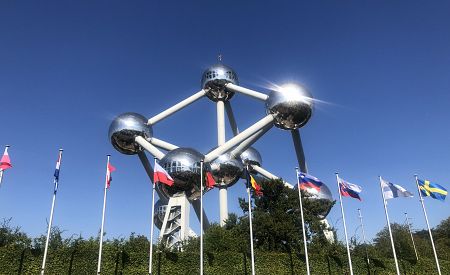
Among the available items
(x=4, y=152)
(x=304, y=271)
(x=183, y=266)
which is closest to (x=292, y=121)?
(x=304, y=271)

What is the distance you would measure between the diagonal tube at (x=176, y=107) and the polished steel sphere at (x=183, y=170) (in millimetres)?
8123

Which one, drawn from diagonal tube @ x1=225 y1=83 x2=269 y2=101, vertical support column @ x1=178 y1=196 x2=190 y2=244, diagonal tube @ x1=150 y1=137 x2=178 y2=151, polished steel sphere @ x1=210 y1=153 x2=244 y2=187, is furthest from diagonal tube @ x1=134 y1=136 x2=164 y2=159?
diagonal tube @ x1=225 y1=83 x2=269 y2=101

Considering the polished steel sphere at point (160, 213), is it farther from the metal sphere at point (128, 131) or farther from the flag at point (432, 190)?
the flag at point (432, 190)

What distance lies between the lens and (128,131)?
117ft

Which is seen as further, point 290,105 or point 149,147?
point 149,147

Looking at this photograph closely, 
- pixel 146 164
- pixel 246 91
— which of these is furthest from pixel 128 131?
pixel 246 91

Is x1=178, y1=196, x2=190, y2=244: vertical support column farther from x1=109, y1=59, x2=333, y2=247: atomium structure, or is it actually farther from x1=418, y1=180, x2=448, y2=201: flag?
x1=418, y1=180, x2=448, y2=201: flag

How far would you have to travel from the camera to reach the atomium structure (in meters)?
30.8

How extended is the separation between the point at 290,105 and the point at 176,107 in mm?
12004

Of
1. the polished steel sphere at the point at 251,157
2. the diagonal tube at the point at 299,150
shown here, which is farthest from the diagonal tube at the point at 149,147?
the diagonal tube at the point at 299,150

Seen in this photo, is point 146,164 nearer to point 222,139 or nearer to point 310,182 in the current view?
point 222,139

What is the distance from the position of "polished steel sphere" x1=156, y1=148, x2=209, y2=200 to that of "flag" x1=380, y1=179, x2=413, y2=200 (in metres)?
13.2

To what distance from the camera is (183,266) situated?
73.0 feet

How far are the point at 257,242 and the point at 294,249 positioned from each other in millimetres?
2407
